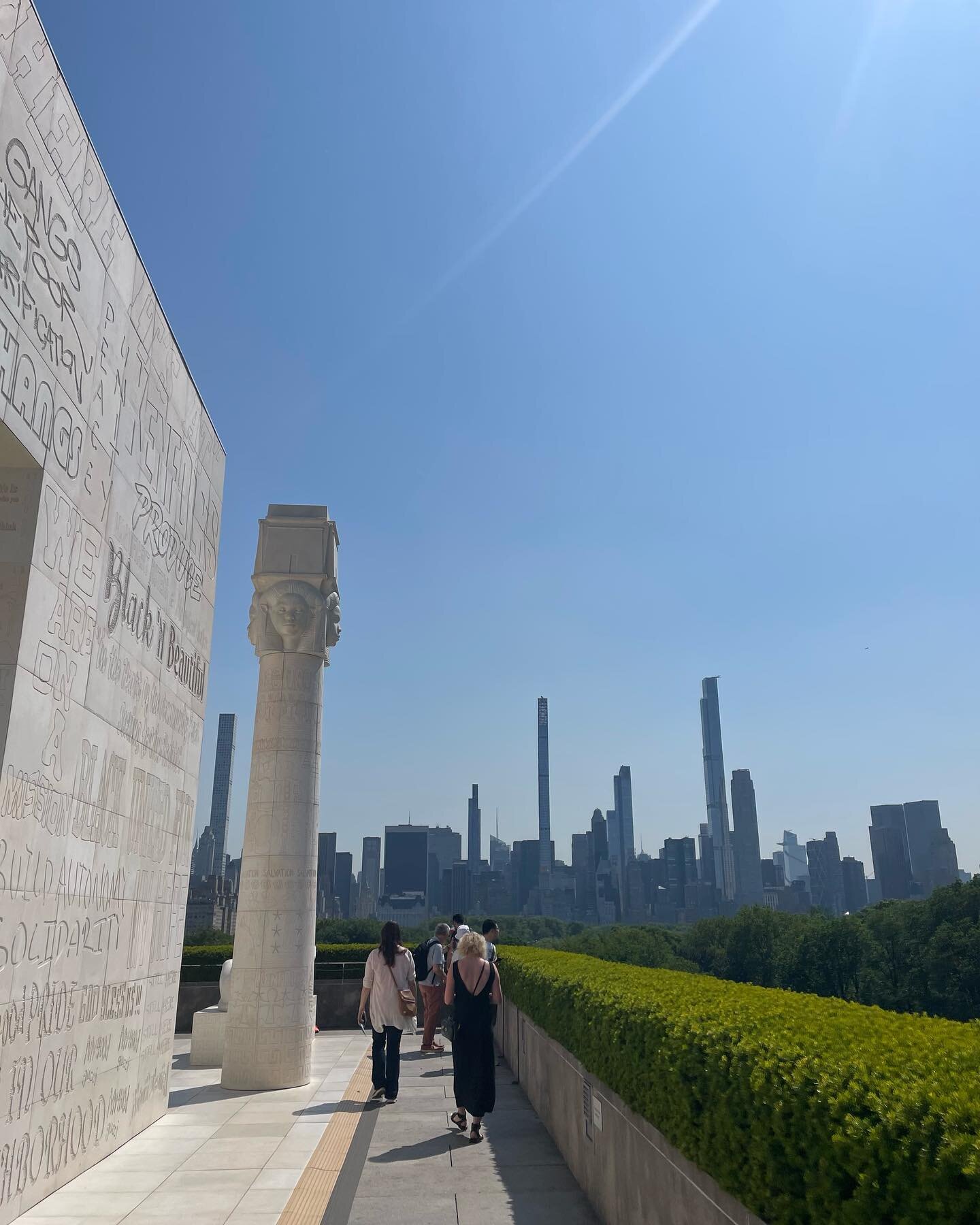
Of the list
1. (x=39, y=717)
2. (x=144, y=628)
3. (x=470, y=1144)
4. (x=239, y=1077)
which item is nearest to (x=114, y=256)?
(x=144, y=628)

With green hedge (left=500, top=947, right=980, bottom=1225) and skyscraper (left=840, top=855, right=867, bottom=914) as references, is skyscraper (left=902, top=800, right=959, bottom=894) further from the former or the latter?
green hedge (left=500, top=947, right=980, bottom=1225)

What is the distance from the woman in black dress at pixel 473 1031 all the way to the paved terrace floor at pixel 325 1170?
31 centimetres

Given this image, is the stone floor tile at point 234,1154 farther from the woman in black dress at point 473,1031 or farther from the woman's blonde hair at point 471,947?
the woman's blonde hair at point 471,947

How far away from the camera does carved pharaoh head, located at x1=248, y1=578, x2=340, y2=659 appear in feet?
38.9

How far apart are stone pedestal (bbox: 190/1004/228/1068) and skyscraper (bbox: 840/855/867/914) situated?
195 m

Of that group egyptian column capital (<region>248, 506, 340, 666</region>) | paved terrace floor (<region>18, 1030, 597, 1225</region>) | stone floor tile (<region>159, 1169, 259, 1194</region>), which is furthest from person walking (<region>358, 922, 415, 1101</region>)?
egyptian column capital (<region>248, 506, 340, 666</region>)

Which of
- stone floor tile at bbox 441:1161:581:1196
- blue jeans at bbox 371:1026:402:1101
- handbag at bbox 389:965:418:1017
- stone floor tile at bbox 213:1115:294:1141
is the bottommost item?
stone floor tile at bbox 213:1115:294:1141

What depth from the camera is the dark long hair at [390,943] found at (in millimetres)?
9211

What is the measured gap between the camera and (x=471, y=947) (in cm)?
805

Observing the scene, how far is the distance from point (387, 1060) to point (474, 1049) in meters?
1.95

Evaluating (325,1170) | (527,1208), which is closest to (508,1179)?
(527,1208)

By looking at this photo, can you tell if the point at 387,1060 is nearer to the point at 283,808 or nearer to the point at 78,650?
the point at 283,808

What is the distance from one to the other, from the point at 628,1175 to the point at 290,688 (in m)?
7.97

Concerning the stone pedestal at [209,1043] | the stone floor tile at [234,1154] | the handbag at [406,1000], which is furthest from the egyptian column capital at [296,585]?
the stone floor tile at [234,1154]
